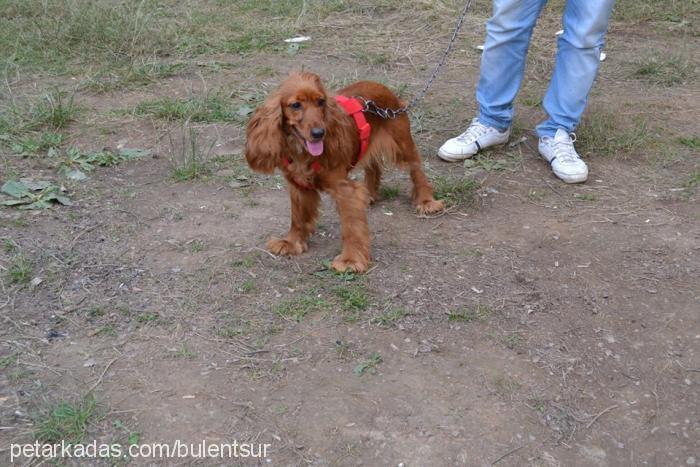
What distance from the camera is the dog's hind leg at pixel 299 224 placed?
337 cm

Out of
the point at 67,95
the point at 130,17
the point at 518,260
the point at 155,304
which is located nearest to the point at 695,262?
the point at 518,260

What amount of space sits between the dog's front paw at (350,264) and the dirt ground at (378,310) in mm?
46

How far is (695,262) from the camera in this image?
335 cm

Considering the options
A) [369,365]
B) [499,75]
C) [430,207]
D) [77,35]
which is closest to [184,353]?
[369,365]

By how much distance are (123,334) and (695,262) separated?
8.22ft

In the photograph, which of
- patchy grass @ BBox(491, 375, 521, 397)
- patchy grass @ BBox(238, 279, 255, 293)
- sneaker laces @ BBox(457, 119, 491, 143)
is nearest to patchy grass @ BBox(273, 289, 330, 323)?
patchy grass @ BBox(238, 279, 255, 293)

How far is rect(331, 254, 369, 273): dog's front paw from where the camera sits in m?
3.26

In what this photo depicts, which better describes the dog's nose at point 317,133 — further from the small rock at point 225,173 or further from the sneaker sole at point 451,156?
the sneaker sole at point 451,156

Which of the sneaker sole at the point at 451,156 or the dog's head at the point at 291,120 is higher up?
the dog's head at the point at 291,120

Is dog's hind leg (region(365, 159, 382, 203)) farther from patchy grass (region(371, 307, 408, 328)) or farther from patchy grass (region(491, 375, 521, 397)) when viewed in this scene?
patchy grass (region(491, 375, 521, 397))

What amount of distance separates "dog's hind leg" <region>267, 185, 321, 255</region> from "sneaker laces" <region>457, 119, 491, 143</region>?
137 cm

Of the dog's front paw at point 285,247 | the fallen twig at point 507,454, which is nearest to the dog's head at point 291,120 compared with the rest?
the dog's front paw at point 285,247

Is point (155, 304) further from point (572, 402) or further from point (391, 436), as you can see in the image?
point (572, 402)

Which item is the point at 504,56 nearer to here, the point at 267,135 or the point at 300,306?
the point at 267,135
